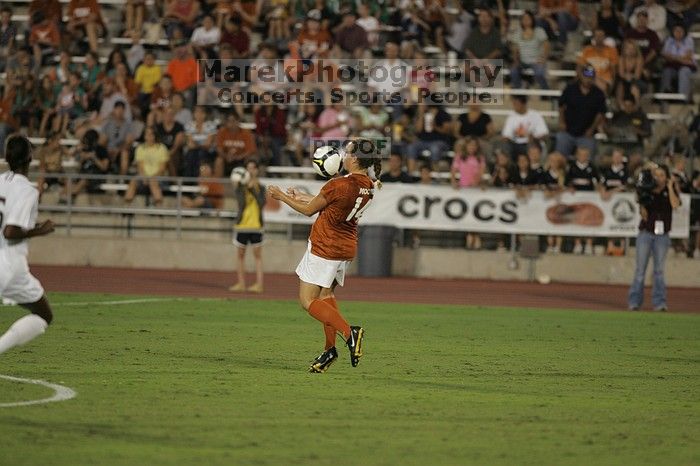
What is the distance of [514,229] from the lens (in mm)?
25766

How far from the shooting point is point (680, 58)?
28016 millimetres

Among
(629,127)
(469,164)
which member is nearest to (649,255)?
(469,164)

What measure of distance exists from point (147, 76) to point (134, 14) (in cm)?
269

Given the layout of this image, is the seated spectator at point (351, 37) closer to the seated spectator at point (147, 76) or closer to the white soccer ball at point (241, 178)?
the seated spectator at point (147, 76)

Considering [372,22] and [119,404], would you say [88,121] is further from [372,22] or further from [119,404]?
[119,404]

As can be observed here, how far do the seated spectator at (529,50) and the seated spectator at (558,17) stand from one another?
20.1 inches

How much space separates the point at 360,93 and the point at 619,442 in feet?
64.2

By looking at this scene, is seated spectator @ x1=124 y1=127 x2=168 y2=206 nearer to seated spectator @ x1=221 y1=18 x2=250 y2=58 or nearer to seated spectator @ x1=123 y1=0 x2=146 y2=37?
seated spectator @ x1=221 y1=18 x2=250 y2=58

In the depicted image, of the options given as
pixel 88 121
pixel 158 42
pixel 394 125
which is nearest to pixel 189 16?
pixel 158 42

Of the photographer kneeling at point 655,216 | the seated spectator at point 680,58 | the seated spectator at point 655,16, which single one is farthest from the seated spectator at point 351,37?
the photographer kneeling at point 655,216

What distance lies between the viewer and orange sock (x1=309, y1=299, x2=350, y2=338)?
11.9 meters

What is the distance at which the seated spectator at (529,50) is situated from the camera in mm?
28328

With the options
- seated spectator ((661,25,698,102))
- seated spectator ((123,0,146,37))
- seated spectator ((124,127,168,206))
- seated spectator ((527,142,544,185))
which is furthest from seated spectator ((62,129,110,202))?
seated spectator ((661,25,698,102))

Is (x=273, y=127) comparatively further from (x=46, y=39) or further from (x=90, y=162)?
(x=46, y=39)
